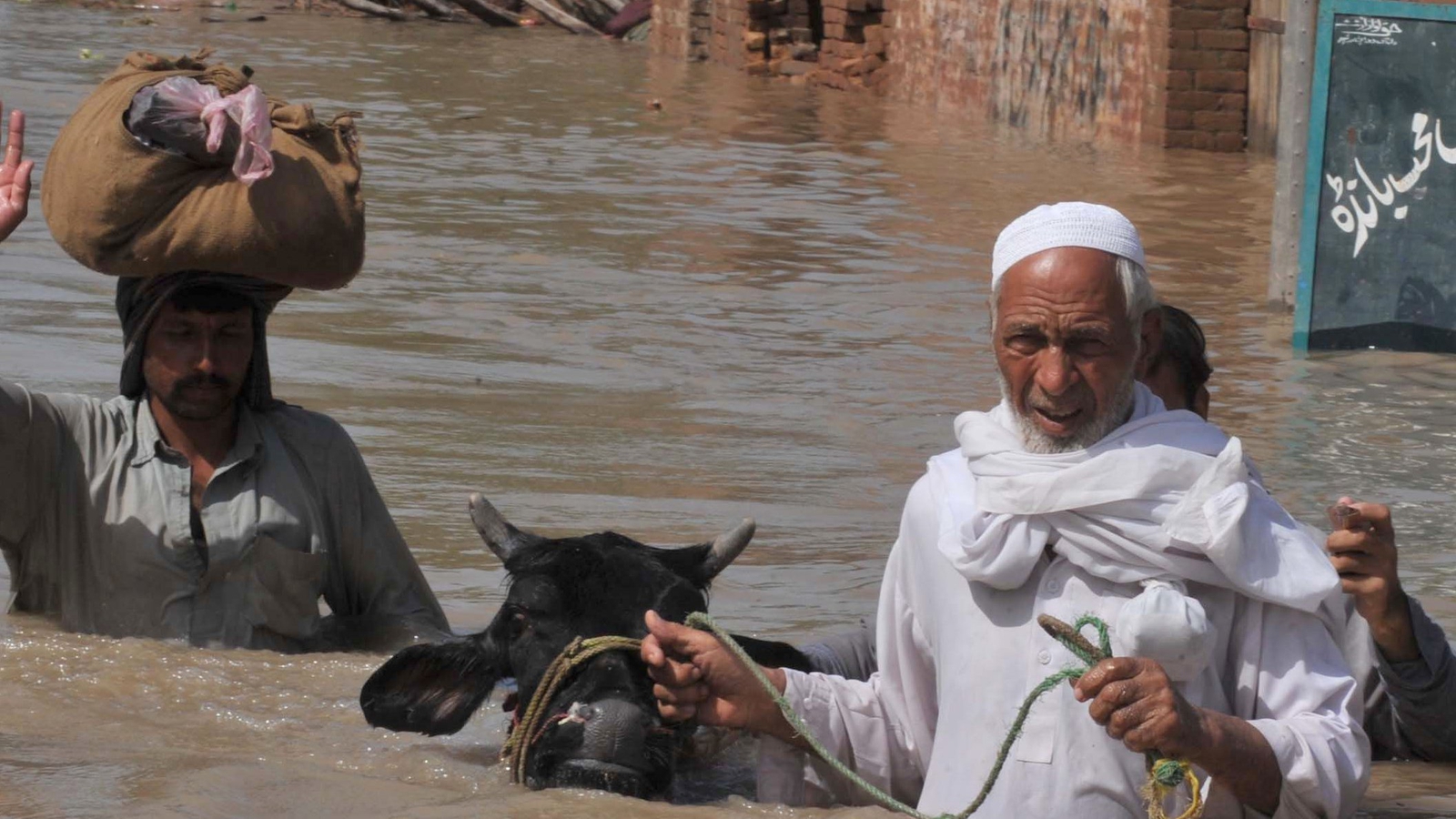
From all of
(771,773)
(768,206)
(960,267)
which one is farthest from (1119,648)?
(768,206)

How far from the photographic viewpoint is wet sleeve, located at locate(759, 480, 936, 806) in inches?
137

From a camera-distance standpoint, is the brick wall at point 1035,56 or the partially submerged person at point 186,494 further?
the brick wall at point 1035,56

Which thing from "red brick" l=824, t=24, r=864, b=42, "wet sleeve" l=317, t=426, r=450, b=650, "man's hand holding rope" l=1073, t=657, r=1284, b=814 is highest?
"red brick" l=824, t=24, r=864, b=42

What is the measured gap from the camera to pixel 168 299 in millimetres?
4898

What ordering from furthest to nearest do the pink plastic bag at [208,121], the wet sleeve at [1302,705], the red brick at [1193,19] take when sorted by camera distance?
the red brick at [1193,19], the pink plastic bag at [208,121], the wet sleeve at [1302,705]

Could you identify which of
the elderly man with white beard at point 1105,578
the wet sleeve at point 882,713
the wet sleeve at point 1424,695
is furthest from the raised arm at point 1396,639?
the wet sleeve at point 882,713

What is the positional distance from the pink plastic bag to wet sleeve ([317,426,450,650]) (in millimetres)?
713

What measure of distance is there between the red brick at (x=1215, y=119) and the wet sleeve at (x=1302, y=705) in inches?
510

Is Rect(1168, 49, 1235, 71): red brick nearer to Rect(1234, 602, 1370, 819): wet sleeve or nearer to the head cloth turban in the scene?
the head cloth turban

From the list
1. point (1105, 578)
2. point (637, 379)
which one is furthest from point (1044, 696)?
point (637, 379)

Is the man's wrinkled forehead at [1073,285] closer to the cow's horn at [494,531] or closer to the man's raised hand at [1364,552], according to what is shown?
the man's raised hand at [1364,552]

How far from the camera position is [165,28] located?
29.5 meters

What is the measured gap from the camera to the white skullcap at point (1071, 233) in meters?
3.21

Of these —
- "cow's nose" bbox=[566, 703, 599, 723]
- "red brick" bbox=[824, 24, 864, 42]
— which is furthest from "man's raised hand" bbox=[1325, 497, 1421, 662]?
"red brick" bbox=[824, 24, 864, 42]
